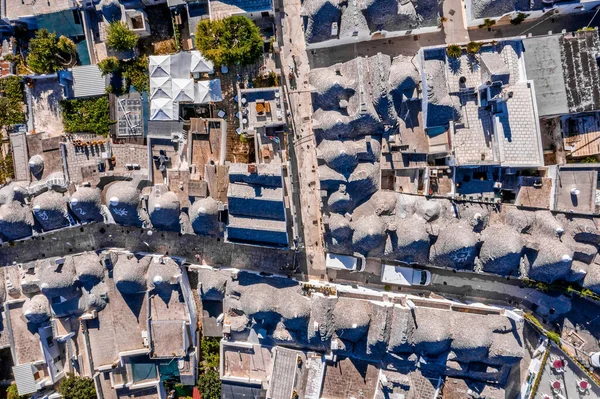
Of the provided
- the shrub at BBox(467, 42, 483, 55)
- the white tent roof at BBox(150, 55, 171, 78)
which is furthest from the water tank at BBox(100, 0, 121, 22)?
the shrub at BBox(467, 42, 483, 55)

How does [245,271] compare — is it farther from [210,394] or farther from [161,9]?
[161,9]

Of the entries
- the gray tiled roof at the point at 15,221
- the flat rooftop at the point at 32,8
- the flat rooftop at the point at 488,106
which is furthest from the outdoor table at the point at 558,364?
the flat rooftop at the point at 32,8

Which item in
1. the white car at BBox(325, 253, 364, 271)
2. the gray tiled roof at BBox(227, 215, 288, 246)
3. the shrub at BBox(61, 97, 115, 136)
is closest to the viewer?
the gray tiled roof at BBox(227, 215, 288, 246)

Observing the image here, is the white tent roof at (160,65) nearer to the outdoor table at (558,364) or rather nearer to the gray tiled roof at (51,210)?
the gray tiled roof at (51,210)

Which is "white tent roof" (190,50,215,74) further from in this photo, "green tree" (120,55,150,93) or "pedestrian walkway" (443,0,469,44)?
"pedestrian walkway" (443,0,469,44)

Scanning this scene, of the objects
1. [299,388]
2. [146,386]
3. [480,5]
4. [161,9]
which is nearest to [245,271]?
[299,388]

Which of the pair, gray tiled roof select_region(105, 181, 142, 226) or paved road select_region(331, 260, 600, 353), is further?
paved road select_region(331, 260, 600, 353)

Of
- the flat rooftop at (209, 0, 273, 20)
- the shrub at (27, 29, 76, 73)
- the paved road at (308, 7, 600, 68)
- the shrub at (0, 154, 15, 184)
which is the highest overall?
the flat rooftop at (209, 0, 273, 20)

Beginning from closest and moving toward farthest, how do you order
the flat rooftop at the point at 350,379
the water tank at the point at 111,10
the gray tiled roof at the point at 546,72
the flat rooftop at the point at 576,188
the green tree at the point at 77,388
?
1. the flat rooftop at the point at 576,188
2. the gray tiled roof at the point at 546,72
3. the flat rooftop at the point at 350,379
4. the water tank at the point at 111,10
5. the green tree at the point at 77,388
